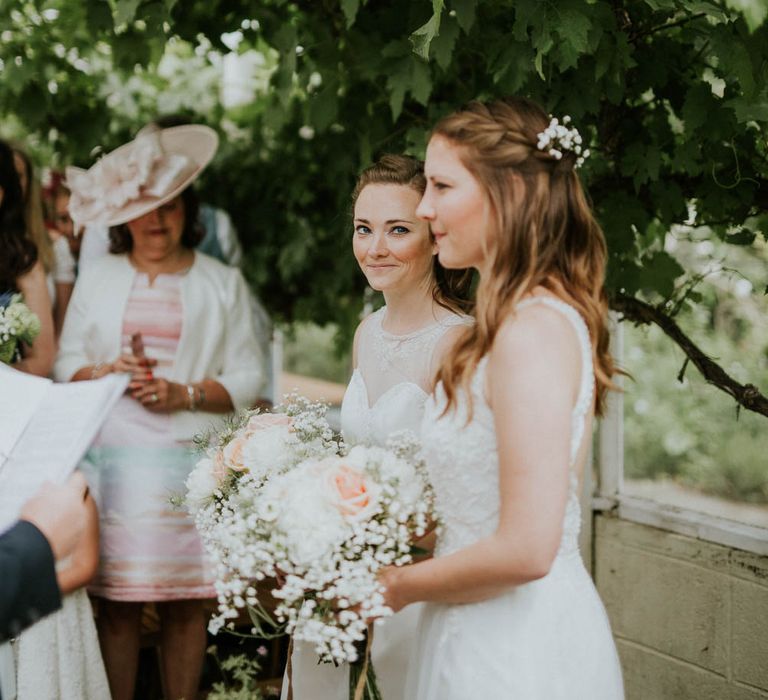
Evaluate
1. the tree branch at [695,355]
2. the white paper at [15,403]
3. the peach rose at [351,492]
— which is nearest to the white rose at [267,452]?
the peach rose at [351,492]

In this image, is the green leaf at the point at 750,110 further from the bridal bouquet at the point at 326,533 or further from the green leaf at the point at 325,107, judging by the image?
the green leaf at the point at 325,107

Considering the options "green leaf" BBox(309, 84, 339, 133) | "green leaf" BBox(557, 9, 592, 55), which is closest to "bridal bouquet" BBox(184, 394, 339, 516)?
"green leaf" BBox(557, 9, 592, 55)

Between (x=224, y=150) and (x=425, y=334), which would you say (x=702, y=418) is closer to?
(x=224, y=150)

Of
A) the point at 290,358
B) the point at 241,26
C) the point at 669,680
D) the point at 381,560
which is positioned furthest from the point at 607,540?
the point at 290,358

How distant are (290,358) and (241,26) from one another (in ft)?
17.3

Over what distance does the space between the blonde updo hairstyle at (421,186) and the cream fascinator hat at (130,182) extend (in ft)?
4.11

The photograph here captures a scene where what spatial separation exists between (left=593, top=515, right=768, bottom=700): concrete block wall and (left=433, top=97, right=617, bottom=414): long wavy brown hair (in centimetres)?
148

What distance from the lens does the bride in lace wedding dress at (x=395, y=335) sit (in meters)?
2.21

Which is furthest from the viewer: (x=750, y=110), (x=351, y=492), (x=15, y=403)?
(x=750, y=110)

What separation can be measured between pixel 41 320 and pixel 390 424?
5.31ft

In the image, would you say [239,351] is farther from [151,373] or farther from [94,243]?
[94,243]

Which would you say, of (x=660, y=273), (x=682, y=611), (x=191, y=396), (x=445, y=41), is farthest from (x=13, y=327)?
(x=682, y=611)

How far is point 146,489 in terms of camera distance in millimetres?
3246

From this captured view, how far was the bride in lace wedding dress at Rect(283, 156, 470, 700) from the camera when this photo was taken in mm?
2213
